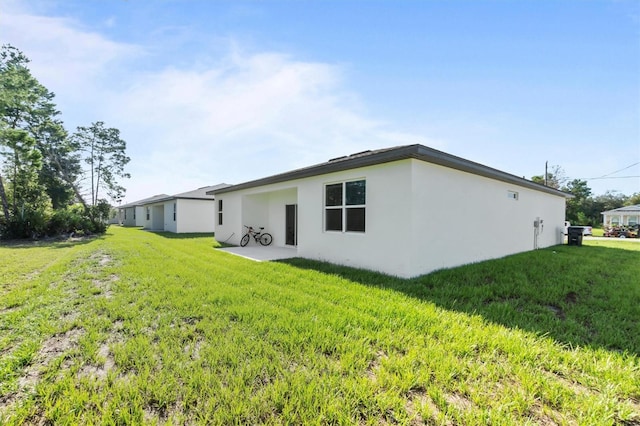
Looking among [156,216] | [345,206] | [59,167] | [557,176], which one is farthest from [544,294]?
[557,176]

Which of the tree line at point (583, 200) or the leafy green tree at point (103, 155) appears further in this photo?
the tree line at point (583, 200)

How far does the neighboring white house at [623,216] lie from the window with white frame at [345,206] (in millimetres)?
33509

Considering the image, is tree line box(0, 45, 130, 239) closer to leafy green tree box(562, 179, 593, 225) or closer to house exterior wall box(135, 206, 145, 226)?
house exterior wall box(135, 206, 145, 226)

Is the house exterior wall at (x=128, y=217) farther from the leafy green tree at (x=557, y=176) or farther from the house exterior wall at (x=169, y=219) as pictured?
the leafy green tree at (x=557, y=176)

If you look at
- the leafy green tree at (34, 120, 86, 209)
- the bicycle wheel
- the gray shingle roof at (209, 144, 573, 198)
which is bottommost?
the bicycle wheel

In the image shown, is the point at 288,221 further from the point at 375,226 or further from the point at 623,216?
the point at 623,216

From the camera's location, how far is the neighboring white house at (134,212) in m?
30.9

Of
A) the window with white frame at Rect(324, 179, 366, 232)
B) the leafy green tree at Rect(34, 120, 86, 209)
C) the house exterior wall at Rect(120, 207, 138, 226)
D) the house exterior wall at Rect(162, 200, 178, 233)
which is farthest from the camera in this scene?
the house exterior wall at Rect(120, 207, 138, 226)

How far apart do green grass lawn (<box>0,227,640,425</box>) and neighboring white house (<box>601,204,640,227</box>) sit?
3103 centimetres

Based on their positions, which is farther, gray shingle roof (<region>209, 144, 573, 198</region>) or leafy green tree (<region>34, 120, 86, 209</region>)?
leafy green tree (<region>34, 120, 86, 209</region>)

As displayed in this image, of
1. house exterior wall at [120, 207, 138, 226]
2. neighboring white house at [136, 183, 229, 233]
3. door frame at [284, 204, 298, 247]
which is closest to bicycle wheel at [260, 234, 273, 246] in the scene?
door frame at [284, 204, 298, 247]

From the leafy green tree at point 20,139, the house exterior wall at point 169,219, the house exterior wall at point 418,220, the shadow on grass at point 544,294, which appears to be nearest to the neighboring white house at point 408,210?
the house exterior wall at point 418,220

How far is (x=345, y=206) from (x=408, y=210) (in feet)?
6.45

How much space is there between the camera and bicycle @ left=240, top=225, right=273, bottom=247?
40.2 ft
